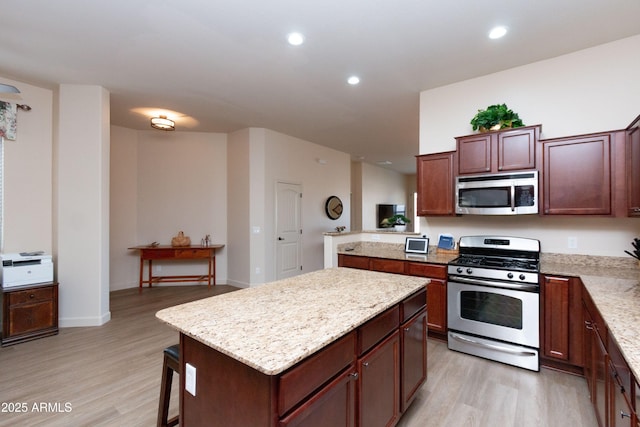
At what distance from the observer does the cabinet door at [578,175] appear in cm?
252

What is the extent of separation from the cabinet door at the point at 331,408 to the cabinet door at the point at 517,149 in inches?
103

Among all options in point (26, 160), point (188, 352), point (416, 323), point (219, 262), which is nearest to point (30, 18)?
point (26, 160)

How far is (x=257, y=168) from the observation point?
5.31 metres

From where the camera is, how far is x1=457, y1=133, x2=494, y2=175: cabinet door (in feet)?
9.92

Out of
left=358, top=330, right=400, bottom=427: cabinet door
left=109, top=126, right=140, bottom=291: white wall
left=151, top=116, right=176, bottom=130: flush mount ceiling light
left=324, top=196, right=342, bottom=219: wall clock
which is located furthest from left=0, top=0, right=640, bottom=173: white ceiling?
left=324, top=196, right=342, bottom=219: wall clock

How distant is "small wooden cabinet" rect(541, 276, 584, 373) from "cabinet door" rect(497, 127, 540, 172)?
1086mm

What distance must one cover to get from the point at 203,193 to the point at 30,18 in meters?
3.59

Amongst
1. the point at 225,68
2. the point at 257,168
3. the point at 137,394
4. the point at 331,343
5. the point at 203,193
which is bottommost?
the point at 137,394

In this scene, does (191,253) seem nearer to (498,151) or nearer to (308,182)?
(308,182)

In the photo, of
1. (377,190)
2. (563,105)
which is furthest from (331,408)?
(377,190)

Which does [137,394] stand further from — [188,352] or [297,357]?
[297,357]

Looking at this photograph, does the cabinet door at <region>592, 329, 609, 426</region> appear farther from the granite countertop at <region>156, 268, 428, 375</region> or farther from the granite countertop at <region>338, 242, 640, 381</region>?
the granite countertop at <region>156, 268, 428, 375</region>

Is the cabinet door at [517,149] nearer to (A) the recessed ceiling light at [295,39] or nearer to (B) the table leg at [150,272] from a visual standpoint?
(A) the recessed ceiling light at [295,39]

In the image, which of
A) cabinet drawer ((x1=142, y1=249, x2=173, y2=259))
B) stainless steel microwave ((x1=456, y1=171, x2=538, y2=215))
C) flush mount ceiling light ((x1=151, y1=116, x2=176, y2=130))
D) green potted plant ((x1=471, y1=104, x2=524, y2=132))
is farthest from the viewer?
cabinet drawer ((x1=142, y1=249, x2=173, y2=259))
